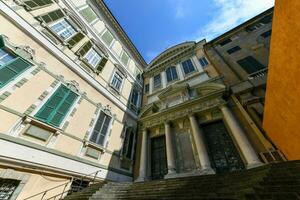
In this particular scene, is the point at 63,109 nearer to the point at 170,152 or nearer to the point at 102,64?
the point at 102,64

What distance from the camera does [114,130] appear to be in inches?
406

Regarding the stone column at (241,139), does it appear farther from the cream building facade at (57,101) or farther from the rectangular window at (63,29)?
the rectangular window at (63,29)

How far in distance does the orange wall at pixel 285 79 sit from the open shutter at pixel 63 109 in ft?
28.1

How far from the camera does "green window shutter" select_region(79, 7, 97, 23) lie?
38.3 feet

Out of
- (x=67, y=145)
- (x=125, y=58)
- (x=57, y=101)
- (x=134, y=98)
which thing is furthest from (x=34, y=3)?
(x=134, y=98)

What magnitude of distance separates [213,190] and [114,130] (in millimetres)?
7420

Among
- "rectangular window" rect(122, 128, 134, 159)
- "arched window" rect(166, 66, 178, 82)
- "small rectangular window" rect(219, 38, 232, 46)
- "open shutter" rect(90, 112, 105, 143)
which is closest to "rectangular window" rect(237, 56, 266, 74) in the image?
"small rectangular window" rect(219, 38, 232, 46)

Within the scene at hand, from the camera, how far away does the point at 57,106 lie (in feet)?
23.6

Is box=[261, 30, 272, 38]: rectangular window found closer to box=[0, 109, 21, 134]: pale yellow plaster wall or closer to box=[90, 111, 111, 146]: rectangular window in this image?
box=[90, 111, 111, 146]: rectangular window

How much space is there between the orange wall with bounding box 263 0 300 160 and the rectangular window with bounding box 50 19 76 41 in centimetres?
1007

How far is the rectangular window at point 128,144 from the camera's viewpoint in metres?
10.6

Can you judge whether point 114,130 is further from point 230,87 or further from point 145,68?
point 145,68

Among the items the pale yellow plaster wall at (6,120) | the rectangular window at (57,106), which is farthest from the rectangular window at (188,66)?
the pale yellow plaster wall at (6,120)

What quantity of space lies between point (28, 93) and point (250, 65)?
12.6m
